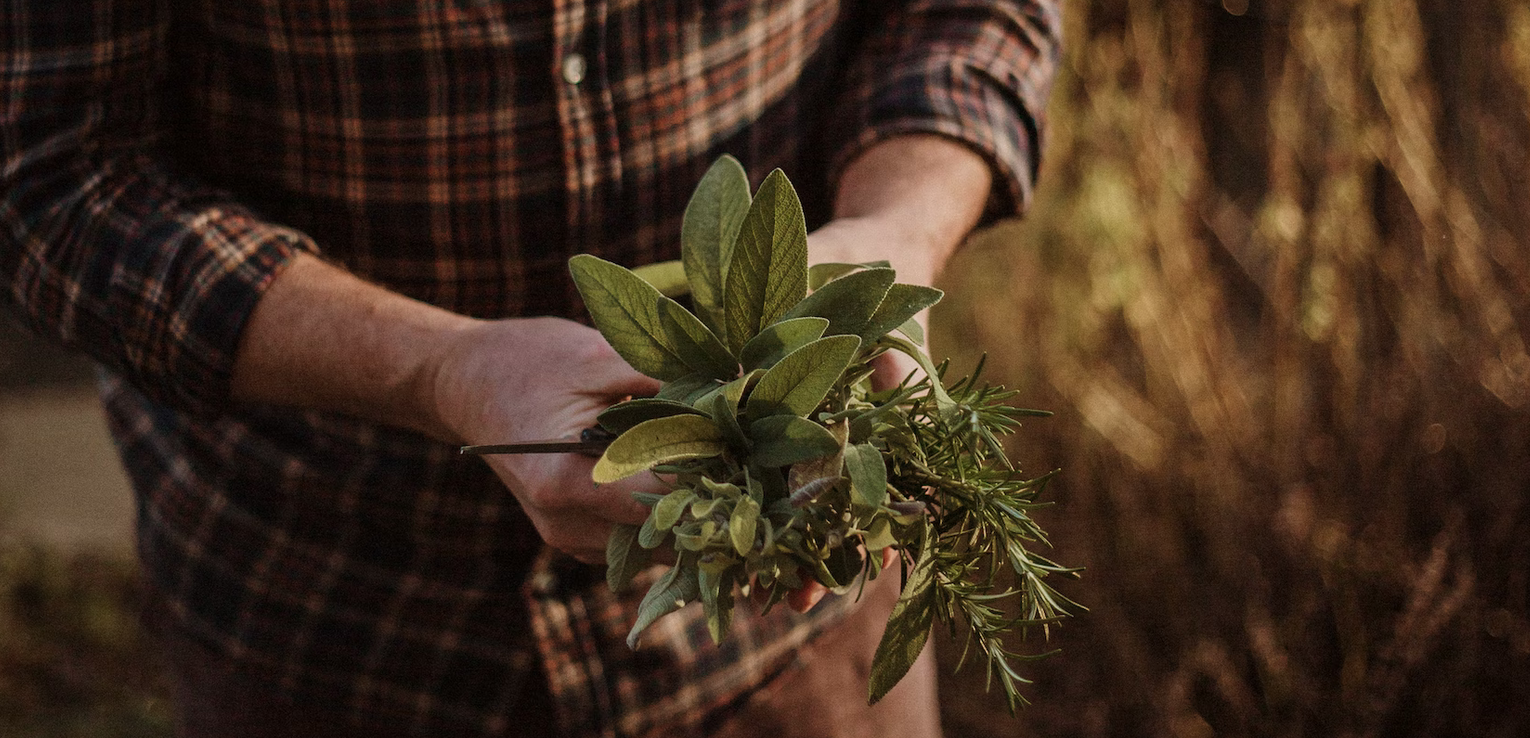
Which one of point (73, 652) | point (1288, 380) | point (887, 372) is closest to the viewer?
point (887, 372)

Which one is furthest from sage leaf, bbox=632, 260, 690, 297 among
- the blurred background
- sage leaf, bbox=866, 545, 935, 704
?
the blurred background

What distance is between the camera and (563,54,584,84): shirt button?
3.11ft

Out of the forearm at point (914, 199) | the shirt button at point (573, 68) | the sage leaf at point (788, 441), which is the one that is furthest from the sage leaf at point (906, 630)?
the shirt button at point (573, 68)

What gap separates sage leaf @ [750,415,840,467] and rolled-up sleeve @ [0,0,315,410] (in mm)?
524

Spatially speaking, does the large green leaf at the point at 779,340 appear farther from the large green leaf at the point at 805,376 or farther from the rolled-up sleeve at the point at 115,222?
the rolled-up sleeve at the point at 115,222

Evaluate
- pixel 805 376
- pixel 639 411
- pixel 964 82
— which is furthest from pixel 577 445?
pixel 964 82

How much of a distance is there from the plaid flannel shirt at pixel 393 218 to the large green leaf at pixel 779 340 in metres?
0.44

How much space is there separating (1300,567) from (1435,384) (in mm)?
408

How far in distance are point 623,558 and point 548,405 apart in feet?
0.44

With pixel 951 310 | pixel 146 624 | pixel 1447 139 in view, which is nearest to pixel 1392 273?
pixel 1447 139

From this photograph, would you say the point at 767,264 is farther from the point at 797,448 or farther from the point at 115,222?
the point at 115,222

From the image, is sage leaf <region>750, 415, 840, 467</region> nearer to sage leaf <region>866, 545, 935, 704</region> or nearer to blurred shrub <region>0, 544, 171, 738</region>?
sage leaf <region>866, 545, 935, 704</region>

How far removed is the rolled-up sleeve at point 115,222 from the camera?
86 centimetres

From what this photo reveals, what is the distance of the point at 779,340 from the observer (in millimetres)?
583
